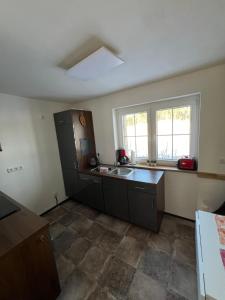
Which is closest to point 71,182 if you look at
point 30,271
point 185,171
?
point 30,271

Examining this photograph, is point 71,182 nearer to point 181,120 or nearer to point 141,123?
point 141,123

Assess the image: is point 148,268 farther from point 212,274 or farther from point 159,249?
point 212,274

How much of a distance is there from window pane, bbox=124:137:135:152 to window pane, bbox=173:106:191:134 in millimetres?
808

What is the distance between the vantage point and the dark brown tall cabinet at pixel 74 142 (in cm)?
→ 256

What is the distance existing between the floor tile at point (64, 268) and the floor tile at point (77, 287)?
0.05m

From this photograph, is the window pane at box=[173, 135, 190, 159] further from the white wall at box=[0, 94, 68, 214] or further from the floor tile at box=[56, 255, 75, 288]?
the white wall at box=[0, 94, 68, 214]

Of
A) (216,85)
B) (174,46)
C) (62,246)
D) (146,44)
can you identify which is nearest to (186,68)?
(216,85)

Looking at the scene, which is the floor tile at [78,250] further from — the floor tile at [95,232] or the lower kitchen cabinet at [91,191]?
the lower kitchen cabinet at [91,191]

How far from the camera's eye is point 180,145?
2.19 metres

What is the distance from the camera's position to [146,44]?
114 centimetres

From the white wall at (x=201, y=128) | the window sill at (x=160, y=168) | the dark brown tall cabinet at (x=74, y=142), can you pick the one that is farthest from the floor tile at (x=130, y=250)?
the dark brown tall cabinet at (x=74, y=142)

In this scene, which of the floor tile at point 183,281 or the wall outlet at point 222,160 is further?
the wall outlet at point 222,160

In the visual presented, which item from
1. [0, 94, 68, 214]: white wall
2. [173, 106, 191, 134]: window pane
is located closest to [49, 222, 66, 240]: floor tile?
[0, 94, 68, 214]: white wall

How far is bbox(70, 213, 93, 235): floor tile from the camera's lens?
2161 millimetres
